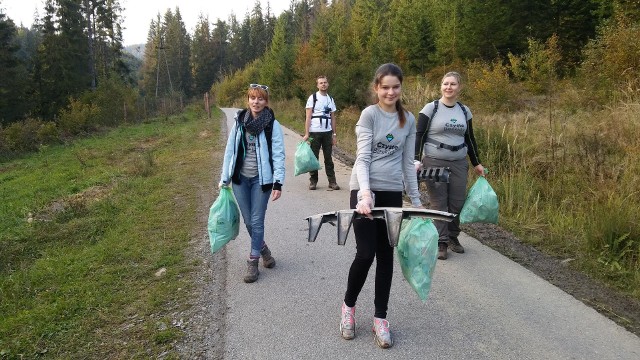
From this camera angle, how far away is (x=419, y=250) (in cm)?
291

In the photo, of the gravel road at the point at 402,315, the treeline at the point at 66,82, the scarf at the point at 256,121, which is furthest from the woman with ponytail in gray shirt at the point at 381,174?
the treeline at the point at 66,82

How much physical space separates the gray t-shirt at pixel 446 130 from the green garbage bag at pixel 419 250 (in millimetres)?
1846

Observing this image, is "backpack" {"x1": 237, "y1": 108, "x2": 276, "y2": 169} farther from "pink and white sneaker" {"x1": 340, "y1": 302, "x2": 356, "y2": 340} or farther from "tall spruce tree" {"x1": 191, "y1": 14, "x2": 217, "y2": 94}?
"tall spruce tree" {"x1": 191, "y1": 14, "x2": 217, "y2": 94}

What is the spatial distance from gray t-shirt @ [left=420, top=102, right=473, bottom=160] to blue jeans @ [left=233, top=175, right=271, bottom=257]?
1.80m

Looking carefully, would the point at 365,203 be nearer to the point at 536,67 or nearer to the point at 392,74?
the point at 392,74

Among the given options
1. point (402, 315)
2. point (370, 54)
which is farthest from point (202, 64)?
point (402, 315)

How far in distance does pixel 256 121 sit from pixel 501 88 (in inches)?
484

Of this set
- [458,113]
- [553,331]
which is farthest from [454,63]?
[553,331]

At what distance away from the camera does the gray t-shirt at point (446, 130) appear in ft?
14.9

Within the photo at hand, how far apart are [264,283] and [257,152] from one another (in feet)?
4.19

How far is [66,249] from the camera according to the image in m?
5.81

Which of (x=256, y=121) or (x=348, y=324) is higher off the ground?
(x=256, y=121)

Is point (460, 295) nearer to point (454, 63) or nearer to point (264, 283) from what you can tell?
point (264, 283)

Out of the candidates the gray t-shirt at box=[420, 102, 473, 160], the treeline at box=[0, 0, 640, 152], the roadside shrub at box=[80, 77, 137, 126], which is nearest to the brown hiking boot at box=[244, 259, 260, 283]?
the gray t-shirt at box=[420, 102, 473, 160]
